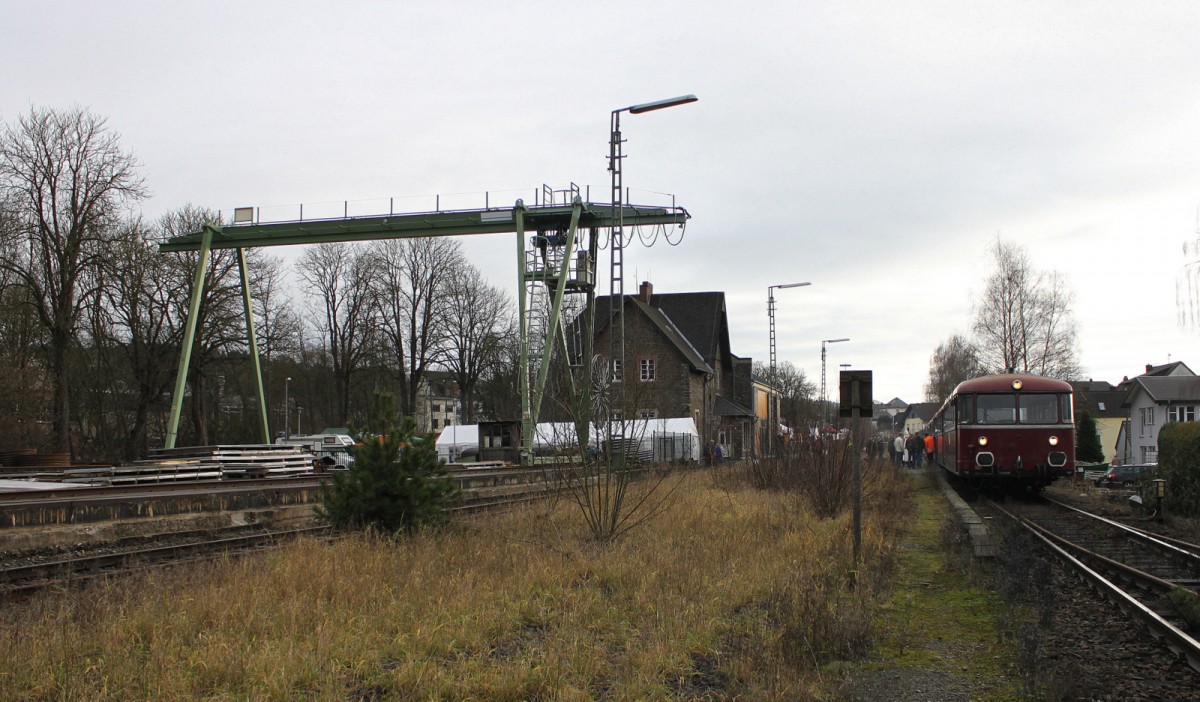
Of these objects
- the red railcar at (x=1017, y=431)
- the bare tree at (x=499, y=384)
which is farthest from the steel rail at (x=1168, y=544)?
the bare tree at (x=499, y=384)

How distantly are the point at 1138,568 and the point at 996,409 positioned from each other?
35.4ft

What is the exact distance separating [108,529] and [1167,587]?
1322cm

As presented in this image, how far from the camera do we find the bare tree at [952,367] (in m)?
59.8

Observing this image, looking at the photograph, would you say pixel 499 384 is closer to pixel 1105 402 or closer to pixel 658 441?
pixel 658 441

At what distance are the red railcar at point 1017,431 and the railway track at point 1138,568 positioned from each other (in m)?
2.28

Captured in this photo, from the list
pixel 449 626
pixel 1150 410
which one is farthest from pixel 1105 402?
pixel 449 626

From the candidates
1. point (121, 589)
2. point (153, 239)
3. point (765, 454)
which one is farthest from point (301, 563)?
point (153, 239)

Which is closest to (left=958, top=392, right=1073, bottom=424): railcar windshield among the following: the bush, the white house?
the bush

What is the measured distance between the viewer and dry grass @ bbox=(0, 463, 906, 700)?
18.4 feet

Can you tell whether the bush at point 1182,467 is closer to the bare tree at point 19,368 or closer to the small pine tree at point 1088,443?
the bare tree at point 19,368

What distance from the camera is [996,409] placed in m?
21.7

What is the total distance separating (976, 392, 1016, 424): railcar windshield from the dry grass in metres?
12.4

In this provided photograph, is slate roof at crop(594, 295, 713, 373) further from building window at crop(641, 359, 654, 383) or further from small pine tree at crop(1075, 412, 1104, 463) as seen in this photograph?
small pine tree at crop(1075, 412, 1104, 463)

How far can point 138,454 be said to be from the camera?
4053 cm
